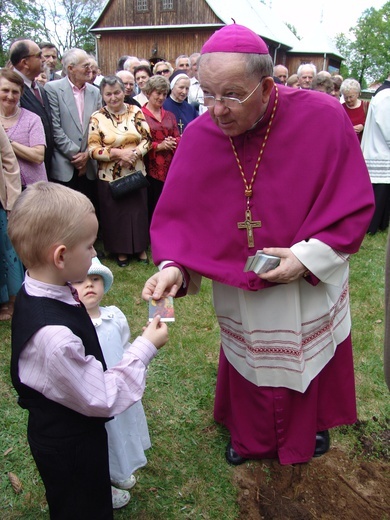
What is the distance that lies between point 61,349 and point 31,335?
0.38 ft

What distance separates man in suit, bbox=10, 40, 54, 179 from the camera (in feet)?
15.4

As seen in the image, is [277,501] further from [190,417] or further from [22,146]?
[22,146]

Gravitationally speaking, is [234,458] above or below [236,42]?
below

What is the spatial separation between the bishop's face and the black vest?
1051mm

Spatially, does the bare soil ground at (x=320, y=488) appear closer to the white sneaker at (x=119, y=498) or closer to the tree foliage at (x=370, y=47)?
the white sneaker at (x=119, y=498)

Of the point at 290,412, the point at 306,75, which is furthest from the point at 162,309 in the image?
the point at 306,75

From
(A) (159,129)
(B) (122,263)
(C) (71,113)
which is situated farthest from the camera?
(A) (159,129)

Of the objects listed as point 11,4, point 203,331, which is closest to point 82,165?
point 203,331

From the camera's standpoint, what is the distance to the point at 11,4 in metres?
40.6

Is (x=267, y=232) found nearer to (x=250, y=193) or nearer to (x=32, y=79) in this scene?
(x=250, y=193)

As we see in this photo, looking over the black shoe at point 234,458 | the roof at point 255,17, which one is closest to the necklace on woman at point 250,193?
the black shoe at point 234,458

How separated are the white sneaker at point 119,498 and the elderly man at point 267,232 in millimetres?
702

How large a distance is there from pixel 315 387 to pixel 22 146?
131 inches

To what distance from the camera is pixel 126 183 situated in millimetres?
5594
